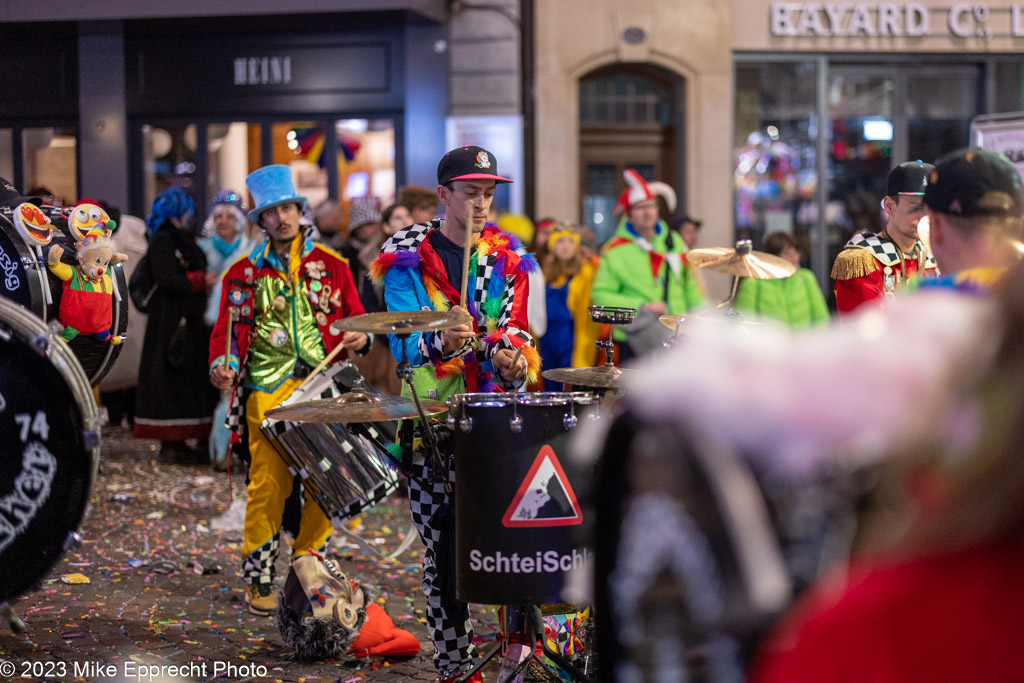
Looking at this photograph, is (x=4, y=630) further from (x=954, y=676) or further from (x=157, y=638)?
(x=954, y=676)

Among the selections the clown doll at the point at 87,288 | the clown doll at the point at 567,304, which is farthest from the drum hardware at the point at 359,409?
the clown doll at the point at 567,304

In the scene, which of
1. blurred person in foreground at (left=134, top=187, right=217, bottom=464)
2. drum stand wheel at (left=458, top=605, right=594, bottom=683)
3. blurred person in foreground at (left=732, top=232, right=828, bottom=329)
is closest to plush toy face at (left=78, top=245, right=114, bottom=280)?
drum stand wheel at (left=458, top=605, right=594, bottom=683)

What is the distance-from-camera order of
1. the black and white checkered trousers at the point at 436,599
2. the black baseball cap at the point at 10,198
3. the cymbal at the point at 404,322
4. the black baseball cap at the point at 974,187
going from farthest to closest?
the black baseball cap at the point at 10,198, the black and white checkered trousers at the point at 436,599, the cymbal at the point at 404,322, the black baseball cap at the point at 974,187

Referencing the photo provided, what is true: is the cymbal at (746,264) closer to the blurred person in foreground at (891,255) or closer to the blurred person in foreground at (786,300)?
the blurred person in foreground at (891,255)

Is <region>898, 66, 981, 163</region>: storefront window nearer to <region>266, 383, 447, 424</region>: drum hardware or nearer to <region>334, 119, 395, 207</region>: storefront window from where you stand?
<region>334, 119, 395, 207</region>: storefront window

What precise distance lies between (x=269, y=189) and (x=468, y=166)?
5.14 ft

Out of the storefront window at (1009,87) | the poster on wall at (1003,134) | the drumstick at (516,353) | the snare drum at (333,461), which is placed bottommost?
the snare drum at (333,461)

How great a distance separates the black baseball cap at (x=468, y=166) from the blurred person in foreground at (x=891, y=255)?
1.81 m

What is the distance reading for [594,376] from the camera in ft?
12.2

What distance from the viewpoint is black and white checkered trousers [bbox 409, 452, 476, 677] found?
3.89 meters

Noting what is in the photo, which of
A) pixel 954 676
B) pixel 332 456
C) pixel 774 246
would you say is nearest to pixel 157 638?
pixel 332 456

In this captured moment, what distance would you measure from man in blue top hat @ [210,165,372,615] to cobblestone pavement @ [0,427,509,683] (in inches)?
17.0

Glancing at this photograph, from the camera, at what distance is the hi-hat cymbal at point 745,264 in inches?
192

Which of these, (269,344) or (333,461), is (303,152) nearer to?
(269,344)
